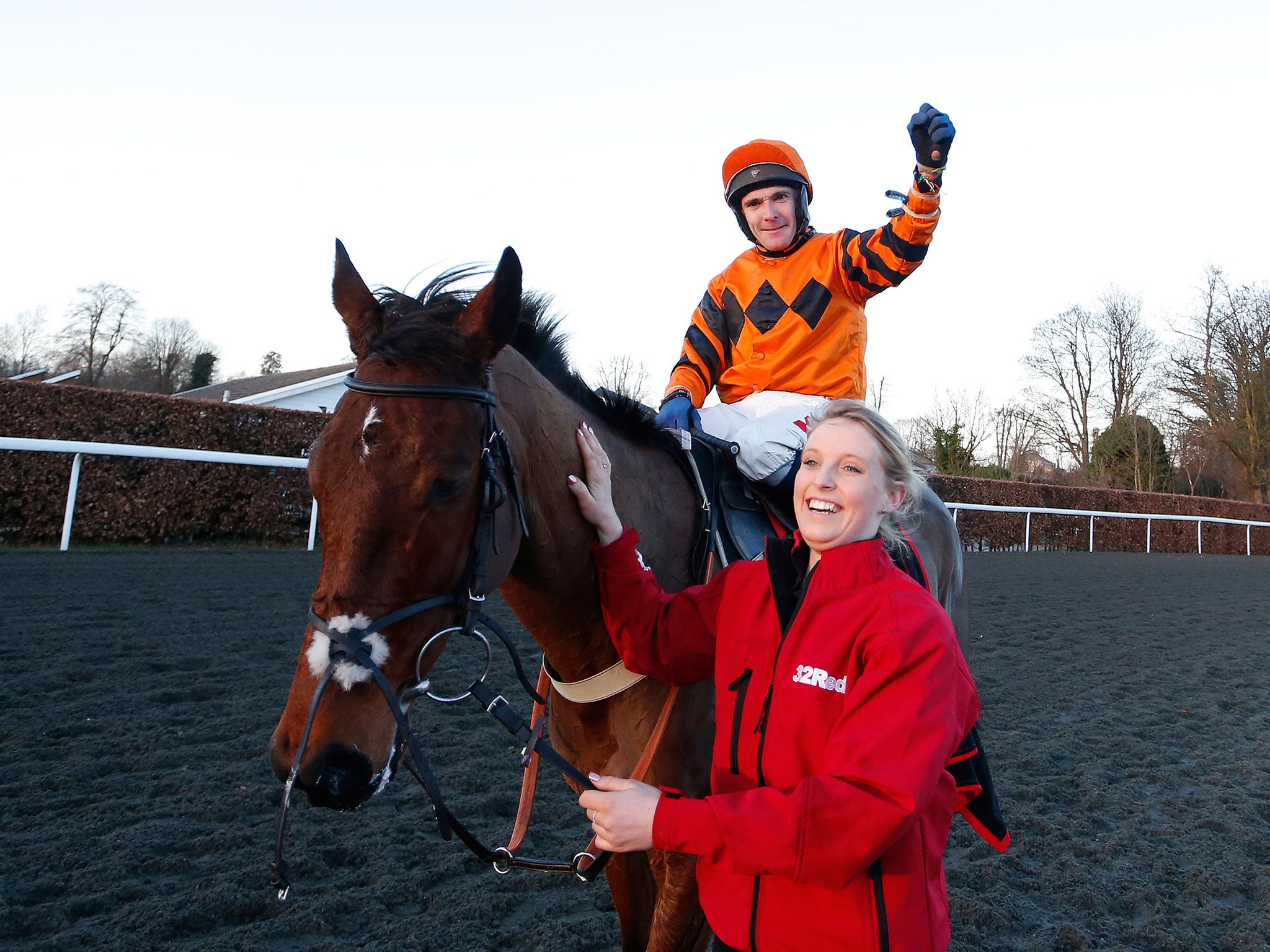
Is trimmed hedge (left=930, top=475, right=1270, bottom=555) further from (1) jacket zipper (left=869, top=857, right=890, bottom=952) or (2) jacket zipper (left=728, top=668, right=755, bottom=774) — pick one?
(1) jacket zipper (left=869, top=857, right=890, bottom=952)

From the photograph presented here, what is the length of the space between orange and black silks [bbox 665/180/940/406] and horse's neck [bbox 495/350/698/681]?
587mm

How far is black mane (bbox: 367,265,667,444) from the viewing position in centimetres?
154

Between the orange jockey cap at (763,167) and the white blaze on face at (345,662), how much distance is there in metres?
1.79

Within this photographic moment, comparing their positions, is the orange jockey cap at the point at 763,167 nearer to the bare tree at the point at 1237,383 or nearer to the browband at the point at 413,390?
the browband at the point at 413,390

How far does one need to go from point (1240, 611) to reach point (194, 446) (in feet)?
42.7

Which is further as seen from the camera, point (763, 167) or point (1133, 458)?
point (1133, 458)

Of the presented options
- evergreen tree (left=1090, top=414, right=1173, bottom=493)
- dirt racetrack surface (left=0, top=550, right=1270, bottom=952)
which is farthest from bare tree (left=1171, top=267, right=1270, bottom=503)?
dirt racetrack surface (left=0, top=550, right=1270, bottom=952)

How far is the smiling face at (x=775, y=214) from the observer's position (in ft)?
8.20

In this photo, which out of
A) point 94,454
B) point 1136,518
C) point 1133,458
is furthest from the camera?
point 1133,458

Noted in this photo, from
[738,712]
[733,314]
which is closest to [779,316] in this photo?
[733,314]

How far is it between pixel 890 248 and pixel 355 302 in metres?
1.41

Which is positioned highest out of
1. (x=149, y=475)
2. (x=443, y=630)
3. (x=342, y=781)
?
(x=149, y=475)

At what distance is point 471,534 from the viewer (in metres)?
1.50

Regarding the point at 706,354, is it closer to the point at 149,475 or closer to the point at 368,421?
the point at 368,421
